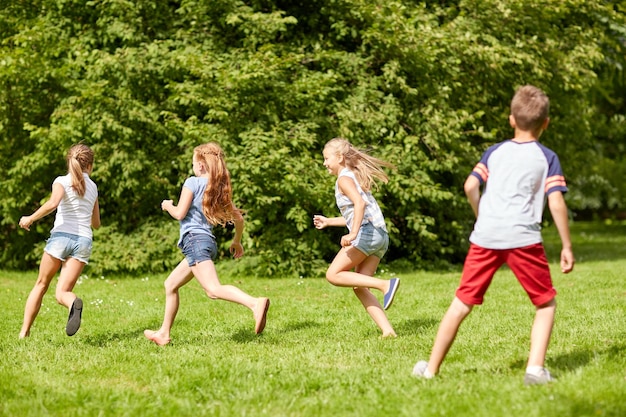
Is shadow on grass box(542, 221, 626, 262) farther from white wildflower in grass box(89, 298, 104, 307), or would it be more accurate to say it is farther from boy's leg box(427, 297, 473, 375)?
boy's leg box(427, 297, 473, 375)

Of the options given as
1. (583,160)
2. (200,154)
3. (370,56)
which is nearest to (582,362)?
(200,154)

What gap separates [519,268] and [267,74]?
27.5 feet

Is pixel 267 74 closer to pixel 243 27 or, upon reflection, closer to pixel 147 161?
pixel 243 27

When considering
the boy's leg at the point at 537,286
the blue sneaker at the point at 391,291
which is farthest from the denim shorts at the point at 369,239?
the boy's leg at the point at 537,286

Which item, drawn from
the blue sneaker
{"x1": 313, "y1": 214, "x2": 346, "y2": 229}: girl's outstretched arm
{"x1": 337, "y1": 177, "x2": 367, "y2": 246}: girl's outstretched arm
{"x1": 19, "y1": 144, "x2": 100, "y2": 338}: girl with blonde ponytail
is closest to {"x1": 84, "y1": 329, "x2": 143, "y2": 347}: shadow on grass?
{"x1": 19, "y1": 144, "x2": 100, "y2": 338}: girl with blonde ponytail

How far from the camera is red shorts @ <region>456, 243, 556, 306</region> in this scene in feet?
15.3

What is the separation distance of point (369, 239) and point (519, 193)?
2093mm

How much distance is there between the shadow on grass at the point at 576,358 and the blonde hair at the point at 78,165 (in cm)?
371

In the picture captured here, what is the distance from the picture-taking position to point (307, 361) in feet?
18.7

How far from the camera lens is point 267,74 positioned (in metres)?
12.5

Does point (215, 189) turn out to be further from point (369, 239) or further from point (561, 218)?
point (561, 218)

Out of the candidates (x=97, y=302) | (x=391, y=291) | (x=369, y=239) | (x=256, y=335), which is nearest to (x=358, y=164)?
(x=369, y=239)

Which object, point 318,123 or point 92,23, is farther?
point 92,23

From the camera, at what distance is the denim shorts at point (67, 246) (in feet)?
22.0
